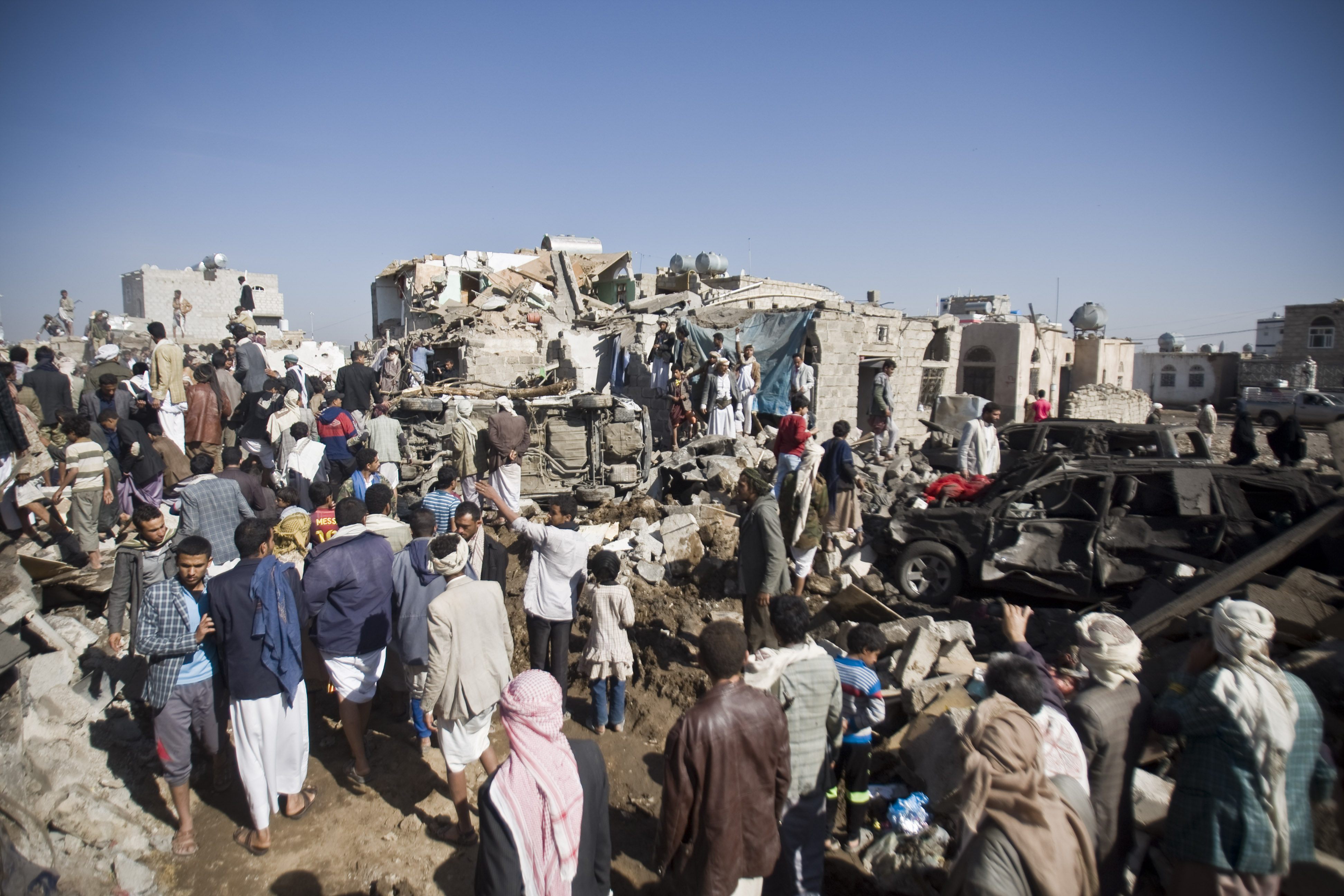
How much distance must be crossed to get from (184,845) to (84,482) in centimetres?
421

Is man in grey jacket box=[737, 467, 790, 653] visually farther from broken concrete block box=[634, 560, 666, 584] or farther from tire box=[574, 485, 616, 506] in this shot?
tire box=[574, 485, 616, 506]

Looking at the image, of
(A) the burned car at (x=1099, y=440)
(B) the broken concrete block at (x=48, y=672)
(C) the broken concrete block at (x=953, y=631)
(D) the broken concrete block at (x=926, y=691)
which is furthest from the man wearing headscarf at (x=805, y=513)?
(B) the broken concrete block at (x=48, y=672)

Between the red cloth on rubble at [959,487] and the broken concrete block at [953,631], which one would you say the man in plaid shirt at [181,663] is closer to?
the broken concrete block at [953,631]

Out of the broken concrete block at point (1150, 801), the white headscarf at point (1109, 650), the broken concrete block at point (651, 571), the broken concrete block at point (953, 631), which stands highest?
the white headscarf at point (1109, 650)

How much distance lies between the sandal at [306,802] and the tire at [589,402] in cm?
560

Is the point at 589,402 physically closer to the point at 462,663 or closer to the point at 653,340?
the point at 653,340

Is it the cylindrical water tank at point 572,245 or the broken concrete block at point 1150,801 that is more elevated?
the cylindrical water tank at point 572,245

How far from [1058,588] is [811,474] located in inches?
100

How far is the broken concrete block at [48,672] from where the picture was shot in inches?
177

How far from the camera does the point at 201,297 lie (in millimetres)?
23984

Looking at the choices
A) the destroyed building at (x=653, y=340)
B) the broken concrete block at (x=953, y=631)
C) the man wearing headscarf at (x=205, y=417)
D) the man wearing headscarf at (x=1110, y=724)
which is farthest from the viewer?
A: the destroyed building at (x=653, y=340)

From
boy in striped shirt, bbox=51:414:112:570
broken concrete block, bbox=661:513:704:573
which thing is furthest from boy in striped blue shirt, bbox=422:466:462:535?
boy in striped shirt, bbox=51:414:112:570

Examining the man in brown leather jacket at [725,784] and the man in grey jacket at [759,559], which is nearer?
the man in brown leather jacket at [725,784]

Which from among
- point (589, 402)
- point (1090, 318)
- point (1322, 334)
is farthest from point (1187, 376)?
point (589, 402)
